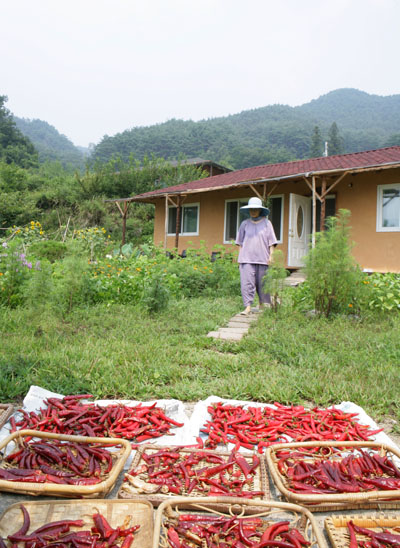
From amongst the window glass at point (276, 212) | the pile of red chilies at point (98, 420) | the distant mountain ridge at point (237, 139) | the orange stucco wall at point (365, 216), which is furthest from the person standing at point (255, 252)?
the distant mountain ridge at point (237, 139)

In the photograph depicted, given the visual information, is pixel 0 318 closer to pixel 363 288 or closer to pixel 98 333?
pixel 98 333

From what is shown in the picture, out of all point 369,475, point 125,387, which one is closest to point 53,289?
point 125,387

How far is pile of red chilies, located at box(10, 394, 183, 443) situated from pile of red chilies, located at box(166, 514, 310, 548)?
1.05 metres

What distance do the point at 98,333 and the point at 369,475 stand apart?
3.93 m

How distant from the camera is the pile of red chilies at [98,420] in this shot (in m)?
3.02

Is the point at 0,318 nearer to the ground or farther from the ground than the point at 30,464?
farther from the ground

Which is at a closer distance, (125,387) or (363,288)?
(125,387)

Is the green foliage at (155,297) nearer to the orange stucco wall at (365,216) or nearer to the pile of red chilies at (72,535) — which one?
the orange stucco wall at (365,216)

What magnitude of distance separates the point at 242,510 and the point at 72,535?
0.84m

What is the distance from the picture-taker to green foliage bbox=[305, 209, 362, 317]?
6402 mm

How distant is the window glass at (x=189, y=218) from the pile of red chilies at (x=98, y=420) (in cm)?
1317

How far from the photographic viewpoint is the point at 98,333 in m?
5.61

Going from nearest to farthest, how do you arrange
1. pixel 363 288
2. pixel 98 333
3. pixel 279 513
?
pixel 279 513, pixel 98 333, pixel 363 288

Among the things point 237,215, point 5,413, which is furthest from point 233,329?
point 237,215
